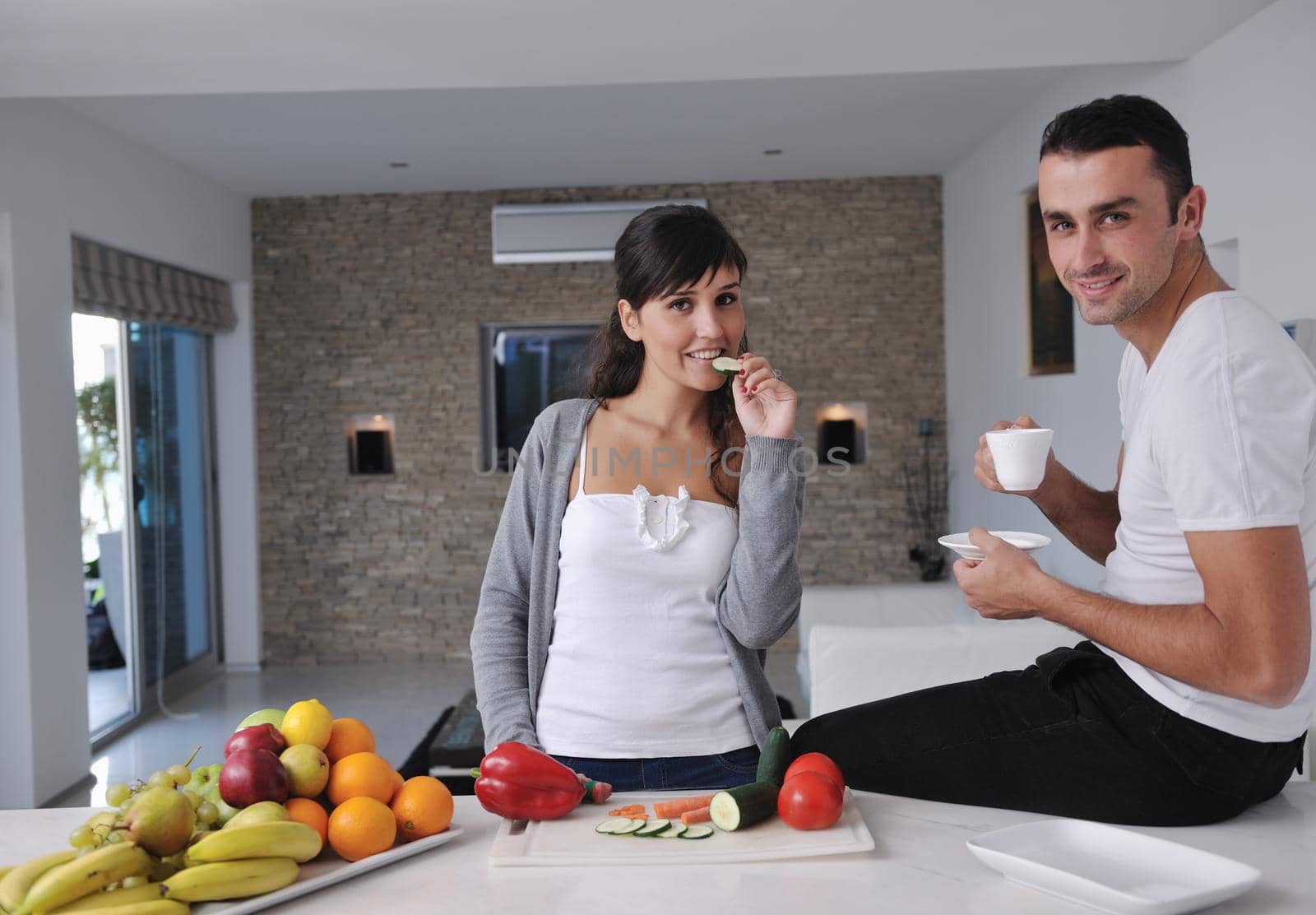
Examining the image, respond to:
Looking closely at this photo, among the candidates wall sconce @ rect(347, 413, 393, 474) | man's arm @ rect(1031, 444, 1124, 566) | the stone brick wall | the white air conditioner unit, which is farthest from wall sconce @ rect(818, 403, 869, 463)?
man's arm @ rect(1031, 444, 1124, 566)

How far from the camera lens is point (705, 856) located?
3.67ft

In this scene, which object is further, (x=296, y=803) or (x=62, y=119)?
(x=62, y=119)

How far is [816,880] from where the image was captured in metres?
1.08

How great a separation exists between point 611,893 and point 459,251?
19.5 ft

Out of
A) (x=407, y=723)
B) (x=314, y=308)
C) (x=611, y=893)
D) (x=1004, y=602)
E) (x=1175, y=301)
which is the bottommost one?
(x=407, y=723)

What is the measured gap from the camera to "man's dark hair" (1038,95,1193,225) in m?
1.26

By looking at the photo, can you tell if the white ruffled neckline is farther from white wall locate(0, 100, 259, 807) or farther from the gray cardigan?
white wall locate(0, 100, 259, 807)

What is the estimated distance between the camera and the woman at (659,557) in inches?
60.0

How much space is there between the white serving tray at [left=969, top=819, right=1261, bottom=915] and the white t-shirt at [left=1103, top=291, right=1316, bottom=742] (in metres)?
0.20

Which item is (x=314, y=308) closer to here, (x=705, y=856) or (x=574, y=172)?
(x=574, y=172)

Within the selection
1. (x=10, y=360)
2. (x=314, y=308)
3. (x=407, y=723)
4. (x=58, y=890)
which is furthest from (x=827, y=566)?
(x=58, y=890)

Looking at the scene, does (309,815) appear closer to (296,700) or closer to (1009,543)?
(1009,543)

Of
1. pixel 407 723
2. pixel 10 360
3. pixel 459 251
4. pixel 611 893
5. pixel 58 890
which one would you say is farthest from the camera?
pixel 459 251

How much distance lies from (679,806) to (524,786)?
18 centimetres
